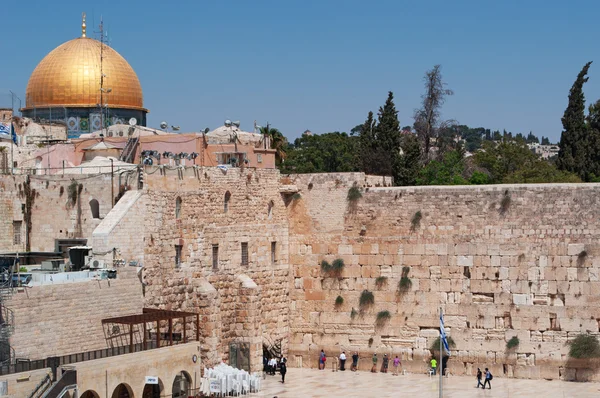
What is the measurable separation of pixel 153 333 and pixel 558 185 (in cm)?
1083

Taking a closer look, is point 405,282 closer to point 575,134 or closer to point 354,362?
point 354,362

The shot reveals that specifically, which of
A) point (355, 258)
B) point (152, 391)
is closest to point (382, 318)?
point (355, 258)

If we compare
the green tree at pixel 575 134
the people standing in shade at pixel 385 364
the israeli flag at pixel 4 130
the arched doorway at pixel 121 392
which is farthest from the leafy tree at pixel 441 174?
the arched doorway at pixel 121 392

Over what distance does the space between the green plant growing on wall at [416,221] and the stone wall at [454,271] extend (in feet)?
0.09

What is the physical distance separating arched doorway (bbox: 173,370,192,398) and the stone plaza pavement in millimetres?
2171

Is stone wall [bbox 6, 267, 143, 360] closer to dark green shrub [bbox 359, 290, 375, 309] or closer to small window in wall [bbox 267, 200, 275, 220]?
small window in wall [bbox 267, 200, 275, 220]

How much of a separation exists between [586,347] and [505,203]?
412 centimetres

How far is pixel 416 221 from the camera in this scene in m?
30.2

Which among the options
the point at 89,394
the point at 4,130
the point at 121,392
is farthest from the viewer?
the point at 4,130

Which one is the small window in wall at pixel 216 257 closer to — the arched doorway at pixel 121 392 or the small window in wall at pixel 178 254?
the small window in wall at pixel 178 254

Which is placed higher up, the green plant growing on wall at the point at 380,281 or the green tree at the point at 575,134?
the green tree at the point at 575,134

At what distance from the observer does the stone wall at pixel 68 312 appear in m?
22.4

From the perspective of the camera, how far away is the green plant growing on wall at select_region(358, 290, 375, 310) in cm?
3048

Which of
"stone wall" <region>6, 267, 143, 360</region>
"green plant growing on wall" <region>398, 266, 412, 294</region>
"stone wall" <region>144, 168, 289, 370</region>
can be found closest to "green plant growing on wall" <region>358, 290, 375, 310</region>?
"green plant growing on wall" <region>398, 266, 412, 294</region>
